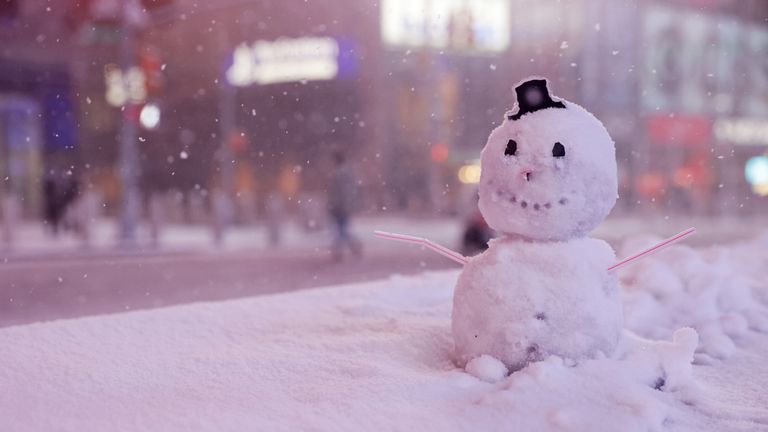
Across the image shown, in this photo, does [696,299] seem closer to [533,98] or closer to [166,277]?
[533,98]

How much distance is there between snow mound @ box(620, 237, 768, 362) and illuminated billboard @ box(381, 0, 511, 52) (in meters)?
→ 18.4

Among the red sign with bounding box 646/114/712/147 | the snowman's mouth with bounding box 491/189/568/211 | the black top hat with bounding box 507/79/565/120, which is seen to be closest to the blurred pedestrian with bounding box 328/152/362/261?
the black top hat with bounding box 507/79/565/120

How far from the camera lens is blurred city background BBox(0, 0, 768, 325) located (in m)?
14.7

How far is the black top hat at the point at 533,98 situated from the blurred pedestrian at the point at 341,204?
8143 millimetres

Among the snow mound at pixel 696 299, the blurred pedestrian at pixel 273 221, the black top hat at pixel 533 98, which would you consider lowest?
the blurred pedestrian at pixel 273 221

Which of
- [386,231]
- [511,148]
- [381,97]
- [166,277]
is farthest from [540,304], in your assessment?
[381,97]

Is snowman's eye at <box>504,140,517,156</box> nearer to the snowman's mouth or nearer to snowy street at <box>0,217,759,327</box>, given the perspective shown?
the snowman's mouth

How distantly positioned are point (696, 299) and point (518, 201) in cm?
215

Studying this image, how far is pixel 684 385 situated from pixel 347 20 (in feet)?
64.2

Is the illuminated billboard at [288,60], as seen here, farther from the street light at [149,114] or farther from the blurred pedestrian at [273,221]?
the street light at [149,114]

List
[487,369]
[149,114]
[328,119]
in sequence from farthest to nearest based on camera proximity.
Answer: [328,119]
[149,114]
[487,369]

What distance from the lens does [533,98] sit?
11.5 feet

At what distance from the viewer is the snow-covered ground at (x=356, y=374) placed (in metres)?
2.87

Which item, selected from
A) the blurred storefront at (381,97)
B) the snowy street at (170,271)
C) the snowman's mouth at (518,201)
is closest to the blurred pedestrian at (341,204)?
the snowy street at (170,271)
